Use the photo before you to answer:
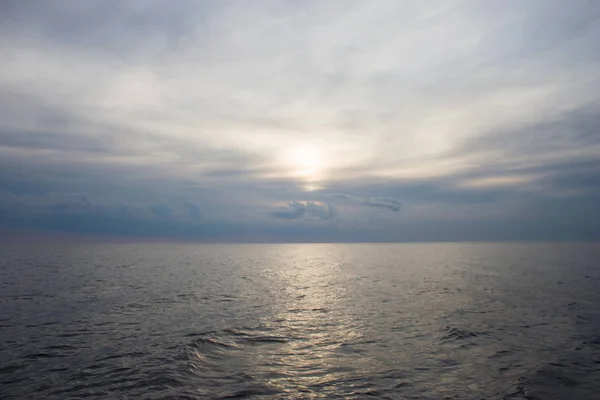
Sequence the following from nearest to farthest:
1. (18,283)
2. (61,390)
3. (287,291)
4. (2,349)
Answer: (61,390) < (2,349) < (287,291) < (18,283)

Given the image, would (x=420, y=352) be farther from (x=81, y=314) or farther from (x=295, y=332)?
(x=81, y=314)

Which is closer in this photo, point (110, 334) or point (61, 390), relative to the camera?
point (61, 390)

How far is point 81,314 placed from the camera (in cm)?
3422

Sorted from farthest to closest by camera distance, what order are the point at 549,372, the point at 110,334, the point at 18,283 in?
the point at 18,283, the point at 110,334, the point at 549,372

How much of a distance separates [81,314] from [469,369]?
Result: 103ft

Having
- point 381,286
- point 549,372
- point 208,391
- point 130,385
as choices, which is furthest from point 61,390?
point 381,286

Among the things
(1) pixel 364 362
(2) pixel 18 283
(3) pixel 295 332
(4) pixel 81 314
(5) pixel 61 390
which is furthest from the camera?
(2) pixel 18 283

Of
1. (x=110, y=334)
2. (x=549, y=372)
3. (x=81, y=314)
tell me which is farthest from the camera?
(x=81, y=314)

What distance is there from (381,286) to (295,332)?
33102 millimetres

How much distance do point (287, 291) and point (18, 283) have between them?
39.8 metres

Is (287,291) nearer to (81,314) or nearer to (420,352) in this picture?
(81,314)

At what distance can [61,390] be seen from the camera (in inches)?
663

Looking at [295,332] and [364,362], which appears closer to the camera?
[364,362]

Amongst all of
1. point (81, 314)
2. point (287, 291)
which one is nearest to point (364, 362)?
point (81, 314)
